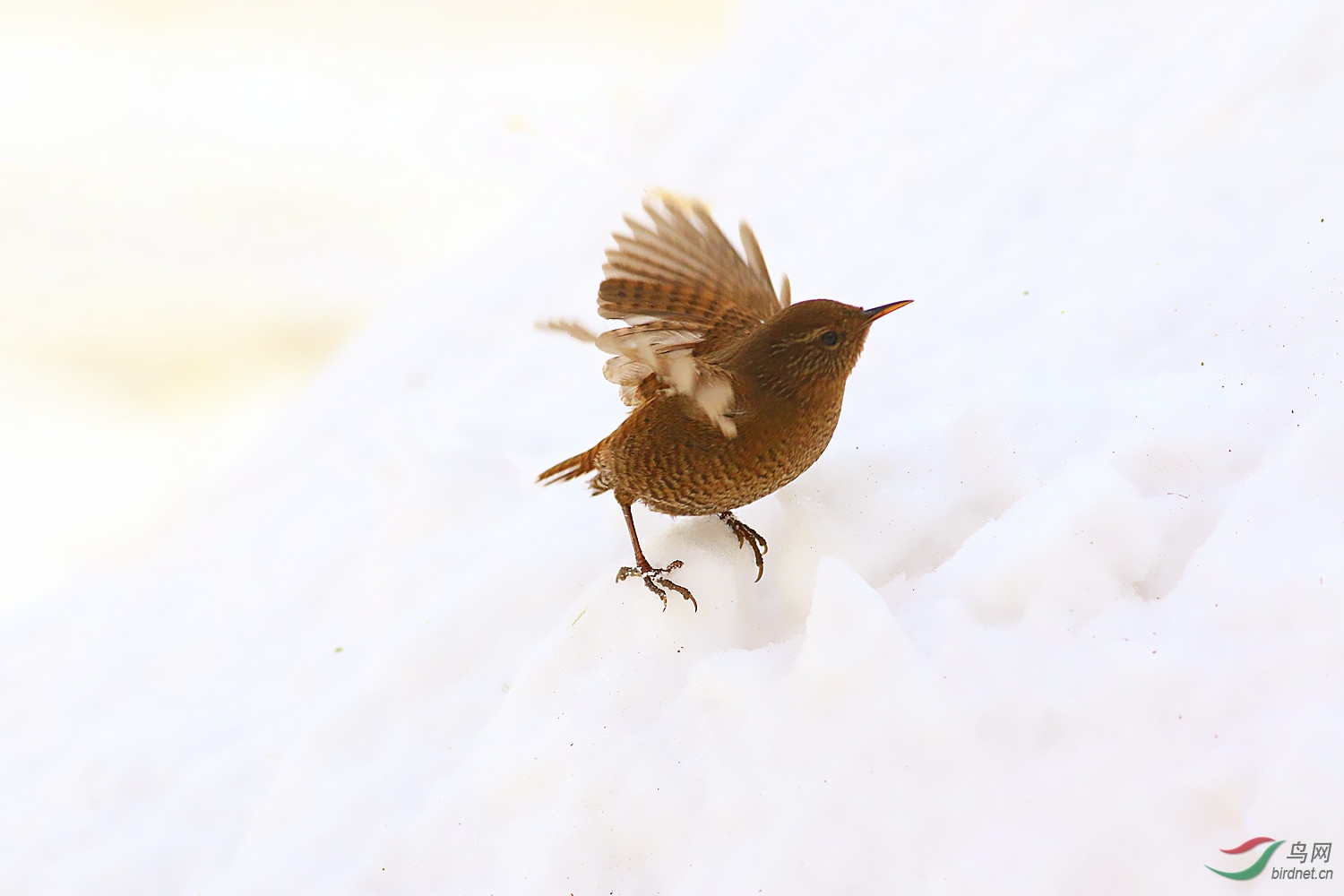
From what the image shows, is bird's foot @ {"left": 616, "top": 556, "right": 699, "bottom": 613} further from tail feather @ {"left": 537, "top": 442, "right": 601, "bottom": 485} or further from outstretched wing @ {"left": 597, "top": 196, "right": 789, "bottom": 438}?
outstretched wing @ {"left": 597, "top": 196, "right": 789, "bottom": 438}

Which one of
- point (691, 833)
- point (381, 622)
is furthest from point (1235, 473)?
point (381, 622)

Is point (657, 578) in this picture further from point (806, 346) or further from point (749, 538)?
point (806, 346)

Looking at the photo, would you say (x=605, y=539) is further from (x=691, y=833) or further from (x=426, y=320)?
(x=426, y=320)

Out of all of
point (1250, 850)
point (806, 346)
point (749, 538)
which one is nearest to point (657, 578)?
point (749, 538)

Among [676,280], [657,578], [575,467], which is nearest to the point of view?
[657,578]

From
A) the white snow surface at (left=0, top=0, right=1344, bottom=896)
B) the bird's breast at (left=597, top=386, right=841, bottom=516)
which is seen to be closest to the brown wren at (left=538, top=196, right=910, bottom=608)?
the bird's breast at (left=597, top=386, right=841, bottom=516)

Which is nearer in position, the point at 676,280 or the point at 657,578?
the point at 657,578
